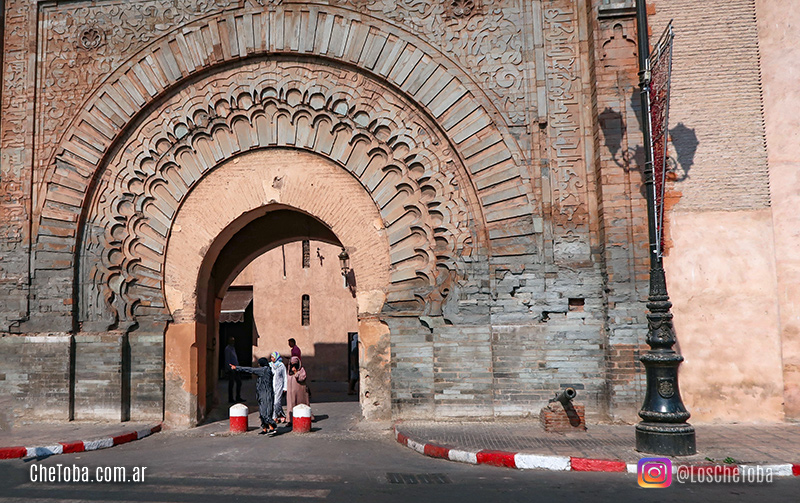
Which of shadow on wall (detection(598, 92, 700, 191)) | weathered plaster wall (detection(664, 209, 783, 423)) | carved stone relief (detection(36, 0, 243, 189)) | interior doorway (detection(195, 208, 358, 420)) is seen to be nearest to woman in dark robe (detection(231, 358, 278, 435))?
carved stone relief (detection(36, 0, 243, 189))

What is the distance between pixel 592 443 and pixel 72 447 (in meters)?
5.98

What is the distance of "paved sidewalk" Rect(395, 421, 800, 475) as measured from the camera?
21.2ft

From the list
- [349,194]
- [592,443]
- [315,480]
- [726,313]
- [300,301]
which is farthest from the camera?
[300,301]

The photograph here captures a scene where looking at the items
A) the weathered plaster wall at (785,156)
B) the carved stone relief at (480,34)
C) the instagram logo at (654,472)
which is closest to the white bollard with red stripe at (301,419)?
the instagram logo at (654,472)

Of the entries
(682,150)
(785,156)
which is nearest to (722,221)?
(682,150)

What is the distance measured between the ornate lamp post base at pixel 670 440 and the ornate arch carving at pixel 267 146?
12.2ft

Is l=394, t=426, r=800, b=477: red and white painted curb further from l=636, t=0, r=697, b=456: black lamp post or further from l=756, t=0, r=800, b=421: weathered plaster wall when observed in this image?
l=756, t=0, r=800, b=421: weathered plaster wall

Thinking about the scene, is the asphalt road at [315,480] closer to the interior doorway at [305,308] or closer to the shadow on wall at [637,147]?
the shadow on wall at [637,147]

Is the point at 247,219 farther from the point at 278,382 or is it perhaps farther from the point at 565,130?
the point at 565,130

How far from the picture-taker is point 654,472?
20.0 feet

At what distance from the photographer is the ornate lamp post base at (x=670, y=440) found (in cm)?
662

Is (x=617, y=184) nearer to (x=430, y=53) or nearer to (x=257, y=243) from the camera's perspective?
(x=430, y=53)

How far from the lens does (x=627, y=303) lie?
880 centimetres

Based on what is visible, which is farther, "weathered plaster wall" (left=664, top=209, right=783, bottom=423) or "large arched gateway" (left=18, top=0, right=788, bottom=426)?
"large arched gateway" (left=18, top=0, right=788, bottom=426)
